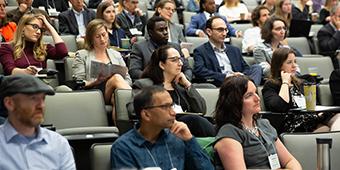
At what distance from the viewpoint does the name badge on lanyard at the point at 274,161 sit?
536cm

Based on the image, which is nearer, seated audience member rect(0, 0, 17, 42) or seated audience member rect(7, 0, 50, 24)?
seated audience member rect(0, 0, 17, 42)

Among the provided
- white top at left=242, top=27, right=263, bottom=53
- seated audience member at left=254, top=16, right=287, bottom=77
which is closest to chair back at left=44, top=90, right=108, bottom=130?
seated audience member at left=254, top=16, right=287, bottom=77

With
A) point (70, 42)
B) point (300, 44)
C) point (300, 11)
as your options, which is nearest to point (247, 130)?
point (70, 42)

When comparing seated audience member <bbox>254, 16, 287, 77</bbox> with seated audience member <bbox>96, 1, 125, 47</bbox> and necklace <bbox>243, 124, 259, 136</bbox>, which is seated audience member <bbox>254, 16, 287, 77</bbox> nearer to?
seated audience member <bbox>96, 1, 125, 47</bbox>

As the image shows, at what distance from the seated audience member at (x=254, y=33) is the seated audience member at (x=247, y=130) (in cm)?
409

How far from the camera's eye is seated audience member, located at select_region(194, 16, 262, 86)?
27.8 ft

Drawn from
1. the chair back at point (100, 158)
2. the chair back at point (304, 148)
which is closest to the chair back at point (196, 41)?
the chair back at point (304, 148)

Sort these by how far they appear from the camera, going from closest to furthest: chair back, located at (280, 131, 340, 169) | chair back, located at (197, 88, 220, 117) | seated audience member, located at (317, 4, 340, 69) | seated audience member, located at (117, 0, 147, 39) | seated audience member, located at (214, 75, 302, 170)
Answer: seated audience member, located at (214, 75, 302, 170)
chair back, located at (280, 131, 340, 169)
chair back, located at (197, 88, 220, 117)
seated audience member, located at (117, 0, 147, 39)
seated audience member, located at (317, 4, 340, 69)

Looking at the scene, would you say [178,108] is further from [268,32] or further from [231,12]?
[231,12]

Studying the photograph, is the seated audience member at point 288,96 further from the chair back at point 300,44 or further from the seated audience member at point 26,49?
the chair back at point 300,44

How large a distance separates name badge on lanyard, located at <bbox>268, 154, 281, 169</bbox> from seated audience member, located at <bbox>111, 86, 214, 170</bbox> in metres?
0.50

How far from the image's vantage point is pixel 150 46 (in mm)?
8086

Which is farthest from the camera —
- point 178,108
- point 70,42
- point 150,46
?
point 70,42

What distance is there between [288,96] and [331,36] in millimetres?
3490
